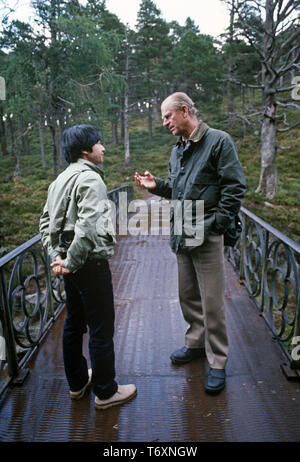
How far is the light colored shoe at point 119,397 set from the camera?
2.23m

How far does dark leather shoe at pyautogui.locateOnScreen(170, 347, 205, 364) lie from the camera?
2760 millimetres

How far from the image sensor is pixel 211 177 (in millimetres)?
2268

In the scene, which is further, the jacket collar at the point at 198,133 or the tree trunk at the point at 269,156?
the tree trunk at the point at 269,156

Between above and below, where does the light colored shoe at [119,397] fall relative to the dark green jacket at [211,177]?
below

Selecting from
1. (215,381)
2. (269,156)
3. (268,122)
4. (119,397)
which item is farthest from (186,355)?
(268,122)

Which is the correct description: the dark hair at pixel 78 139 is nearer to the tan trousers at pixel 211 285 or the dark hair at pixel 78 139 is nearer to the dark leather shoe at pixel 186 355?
the tan trousers at pixel 211 285

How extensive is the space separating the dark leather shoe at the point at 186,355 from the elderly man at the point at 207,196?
0.30 meters

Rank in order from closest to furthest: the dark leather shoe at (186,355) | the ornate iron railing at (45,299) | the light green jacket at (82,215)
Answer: the light green jacket at (82,215) < the ornate iron railing at (45,299) < the dark leather shoe at (186,355)

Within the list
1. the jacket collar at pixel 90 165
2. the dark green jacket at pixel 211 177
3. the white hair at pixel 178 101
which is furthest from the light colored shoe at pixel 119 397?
the white hair at pixel 178 101

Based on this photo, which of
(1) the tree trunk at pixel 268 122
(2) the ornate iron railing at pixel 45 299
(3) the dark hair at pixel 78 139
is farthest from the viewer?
(1) the tree trunk at pixel 268 122

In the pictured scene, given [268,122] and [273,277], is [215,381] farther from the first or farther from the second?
[268,122]

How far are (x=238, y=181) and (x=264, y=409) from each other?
1547mm

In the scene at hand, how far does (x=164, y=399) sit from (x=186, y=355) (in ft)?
1.60
